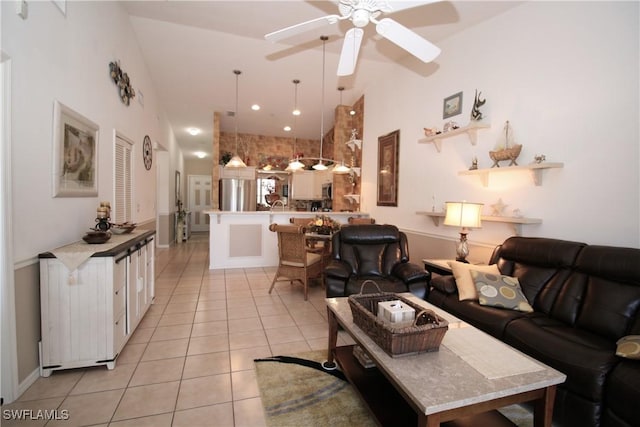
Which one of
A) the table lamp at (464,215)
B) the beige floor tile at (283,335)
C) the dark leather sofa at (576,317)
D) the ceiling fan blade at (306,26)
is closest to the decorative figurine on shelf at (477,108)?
the table lamp at (464,215)

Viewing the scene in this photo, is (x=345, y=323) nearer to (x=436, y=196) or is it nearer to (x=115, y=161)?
(x=436, y=196)

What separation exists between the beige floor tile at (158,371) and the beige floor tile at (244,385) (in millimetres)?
407

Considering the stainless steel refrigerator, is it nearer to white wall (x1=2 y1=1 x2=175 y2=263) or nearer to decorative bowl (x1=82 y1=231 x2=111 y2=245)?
white wall (x1=2 y1=1 x2=175 y2=263)

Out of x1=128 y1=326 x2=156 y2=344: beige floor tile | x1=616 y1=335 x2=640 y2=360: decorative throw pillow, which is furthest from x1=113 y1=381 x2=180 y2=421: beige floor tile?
x1=616 y1=335 x2=640 y2=360: decorative throw pillow

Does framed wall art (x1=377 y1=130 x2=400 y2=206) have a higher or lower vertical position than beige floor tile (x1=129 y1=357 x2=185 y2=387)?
higher

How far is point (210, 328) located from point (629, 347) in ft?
9.86

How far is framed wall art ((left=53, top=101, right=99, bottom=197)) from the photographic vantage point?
217 cm

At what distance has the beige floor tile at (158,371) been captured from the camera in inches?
78.7

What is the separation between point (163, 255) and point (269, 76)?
437 centimetres

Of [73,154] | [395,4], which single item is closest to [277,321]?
[73,154]

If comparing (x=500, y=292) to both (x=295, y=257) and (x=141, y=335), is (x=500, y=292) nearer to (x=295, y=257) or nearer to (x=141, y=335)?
(x=295, y=257)

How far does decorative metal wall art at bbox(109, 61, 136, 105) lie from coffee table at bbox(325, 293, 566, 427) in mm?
3700

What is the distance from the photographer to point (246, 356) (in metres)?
2.34

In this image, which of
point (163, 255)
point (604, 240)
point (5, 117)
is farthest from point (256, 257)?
point (604, 240)
